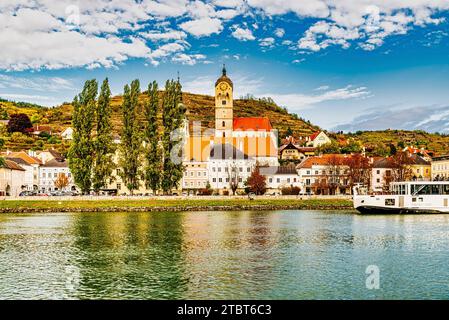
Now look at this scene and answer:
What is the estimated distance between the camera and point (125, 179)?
63281mm

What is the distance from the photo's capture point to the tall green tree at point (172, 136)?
63156 millimetres

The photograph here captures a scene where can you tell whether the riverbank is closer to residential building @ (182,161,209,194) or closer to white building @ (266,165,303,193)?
residential building @ (182,161,209,194)

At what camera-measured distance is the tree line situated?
61375 millimetres

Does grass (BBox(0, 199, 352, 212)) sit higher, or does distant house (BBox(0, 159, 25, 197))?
distant house (BBox(0, 159, 25, 197))

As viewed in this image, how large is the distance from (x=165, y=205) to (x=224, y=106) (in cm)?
5650

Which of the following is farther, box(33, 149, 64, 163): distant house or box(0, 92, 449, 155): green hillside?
box(0, 92, 449, 155): green hillside

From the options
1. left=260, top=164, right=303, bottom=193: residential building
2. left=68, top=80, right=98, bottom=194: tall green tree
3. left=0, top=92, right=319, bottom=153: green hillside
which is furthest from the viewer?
left=0, top=92, right=319, bottom=153: green hillside

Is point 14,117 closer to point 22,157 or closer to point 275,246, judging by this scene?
point 22,157

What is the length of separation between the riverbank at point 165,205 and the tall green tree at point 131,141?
283cm

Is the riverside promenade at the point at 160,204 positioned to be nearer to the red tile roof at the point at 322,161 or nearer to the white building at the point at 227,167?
the red tile roof at the point at 322,161

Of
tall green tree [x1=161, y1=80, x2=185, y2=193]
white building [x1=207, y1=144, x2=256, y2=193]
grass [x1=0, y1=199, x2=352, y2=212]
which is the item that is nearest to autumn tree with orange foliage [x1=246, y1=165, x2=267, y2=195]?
white building [x1=207, y1=144, x2=256, y2=193]

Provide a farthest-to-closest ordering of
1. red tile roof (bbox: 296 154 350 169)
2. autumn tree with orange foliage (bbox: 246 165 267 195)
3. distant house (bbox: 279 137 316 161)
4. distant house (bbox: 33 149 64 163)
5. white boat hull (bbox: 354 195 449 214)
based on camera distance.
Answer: distant house (bbox: 279 137 316 161), distant house (bbox: 33 149 64 163), red tile roof (bbox: 296 154 350 169), autumn tree with orange foliage (bbox: 246 165 267 195), white boat hull (bbox: 354 195 449 214)
